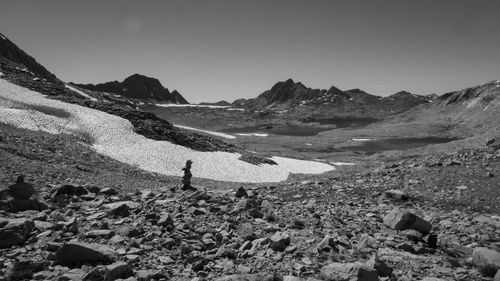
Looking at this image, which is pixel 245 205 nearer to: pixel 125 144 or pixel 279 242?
pixel 279 242

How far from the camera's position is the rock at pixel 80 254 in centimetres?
Result: 893

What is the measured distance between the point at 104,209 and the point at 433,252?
447 inches

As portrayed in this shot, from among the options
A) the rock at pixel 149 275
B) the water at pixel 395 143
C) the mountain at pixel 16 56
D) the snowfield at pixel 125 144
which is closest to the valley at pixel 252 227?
the rock at pixel 149 275

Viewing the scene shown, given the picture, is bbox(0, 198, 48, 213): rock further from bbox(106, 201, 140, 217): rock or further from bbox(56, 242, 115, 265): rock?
bbox(56, 242, 115, 265): rock

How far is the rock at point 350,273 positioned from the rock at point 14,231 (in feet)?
26.5

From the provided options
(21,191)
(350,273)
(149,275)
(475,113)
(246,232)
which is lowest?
(149,275)

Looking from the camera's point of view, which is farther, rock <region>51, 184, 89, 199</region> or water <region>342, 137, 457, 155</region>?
water <region>342, 137, 457, 155</region>

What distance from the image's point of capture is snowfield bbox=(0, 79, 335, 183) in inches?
1483

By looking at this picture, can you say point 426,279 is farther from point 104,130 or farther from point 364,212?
point 104,130

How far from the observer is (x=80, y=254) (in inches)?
354

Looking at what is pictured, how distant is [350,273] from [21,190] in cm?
1132

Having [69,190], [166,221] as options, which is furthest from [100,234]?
[69,190]

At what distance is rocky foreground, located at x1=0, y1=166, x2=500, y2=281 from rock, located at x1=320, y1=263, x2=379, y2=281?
28mm

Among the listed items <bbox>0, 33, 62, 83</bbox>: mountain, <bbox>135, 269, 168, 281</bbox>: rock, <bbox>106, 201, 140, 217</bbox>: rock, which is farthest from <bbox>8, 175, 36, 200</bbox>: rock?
<bbox>0, 33, 62, 83</bbox>: mountain
